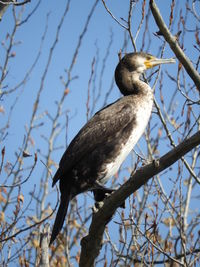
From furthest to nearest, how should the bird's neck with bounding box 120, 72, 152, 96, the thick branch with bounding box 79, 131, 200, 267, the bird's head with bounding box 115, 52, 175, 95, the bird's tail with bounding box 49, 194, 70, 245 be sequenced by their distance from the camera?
the bird's head with bounding box 115, 52, 175, 95 < the bird's neck with bounding box 120, 72, 152, 96 < the bird's tail with bounding box 49, 194, 70, 245 < the thick branch with bounding box 79, 131, 200, 267

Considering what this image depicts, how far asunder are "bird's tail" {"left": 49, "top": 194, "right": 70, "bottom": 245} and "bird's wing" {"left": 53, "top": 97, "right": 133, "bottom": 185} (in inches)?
9.4

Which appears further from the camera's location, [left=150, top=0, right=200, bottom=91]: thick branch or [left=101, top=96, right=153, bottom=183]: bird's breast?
[left=101, top=96, right=153, bottom=183]: bird's breast

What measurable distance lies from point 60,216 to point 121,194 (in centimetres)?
103

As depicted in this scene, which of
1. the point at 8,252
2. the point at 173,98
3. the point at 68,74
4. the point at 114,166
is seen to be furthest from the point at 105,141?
the point at 68,74

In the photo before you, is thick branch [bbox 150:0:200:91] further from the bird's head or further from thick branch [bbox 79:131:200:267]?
the bird's head

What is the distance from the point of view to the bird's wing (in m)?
4.06

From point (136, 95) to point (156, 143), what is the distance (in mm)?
1596

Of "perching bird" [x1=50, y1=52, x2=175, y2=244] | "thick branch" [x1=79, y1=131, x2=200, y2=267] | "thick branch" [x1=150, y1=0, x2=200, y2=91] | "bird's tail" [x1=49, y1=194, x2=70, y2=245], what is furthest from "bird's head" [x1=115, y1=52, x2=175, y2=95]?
"thick branch" [x1=79, y1=131, x2=200, y2=267]

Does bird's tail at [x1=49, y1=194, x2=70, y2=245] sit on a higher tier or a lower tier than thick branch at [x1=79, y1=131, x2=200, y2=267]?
higher

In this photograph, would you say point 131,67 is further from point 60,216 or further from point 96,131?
point 60,216

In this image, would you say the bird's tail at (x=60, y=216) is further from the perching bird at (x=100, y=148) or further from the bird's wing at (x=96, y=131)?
the bird's wing at (x=96, y=131)

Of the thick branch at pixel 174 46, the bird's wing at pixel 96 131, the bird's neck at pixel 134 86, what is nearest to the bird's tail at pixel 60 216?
the bird's wing at pixel 96 131

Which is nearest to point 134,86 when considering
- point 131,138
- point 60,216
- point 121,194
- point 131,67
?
point 131,67

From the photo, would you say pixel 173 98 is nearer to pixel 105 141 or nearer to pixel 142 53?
pixel 142 53
